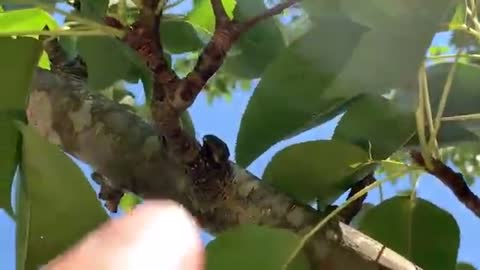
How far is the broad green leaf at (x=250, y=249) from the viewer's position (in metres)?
0.40

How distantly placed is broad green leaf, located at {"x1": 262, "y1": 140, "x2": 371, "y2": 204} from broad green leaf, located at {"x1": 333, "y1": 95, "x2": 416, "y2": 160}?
0.01 m

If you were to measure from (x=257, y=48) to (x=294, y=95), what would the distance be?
87mm

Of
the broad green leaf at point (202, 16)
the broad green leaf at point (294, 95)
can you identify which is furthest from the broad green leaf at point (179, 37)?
A: the broad green leaf at point (294, 95)

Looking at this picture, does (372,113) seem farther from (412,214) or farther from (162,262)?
(162,262)

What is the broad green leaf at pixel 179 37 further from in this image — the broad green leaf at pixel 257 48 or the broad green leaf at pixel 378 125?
the broad green leaf at pixel 378 125

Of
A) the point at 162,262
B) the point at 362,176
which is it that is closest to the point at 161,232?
the point at 162,262

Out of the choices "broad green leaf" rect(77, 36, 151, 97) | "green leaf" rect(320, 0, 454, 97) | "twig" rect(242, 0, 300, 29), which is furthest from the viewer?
"broad green leaf" rect(77, 36, 151, 97)

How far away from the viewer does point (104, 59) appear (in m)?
0.54

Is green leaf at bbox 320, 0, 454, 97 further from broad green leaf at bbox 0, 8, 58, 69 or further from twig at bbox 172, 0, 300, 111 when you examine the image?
broad green leaf at bbox 0, 8, 58, 69

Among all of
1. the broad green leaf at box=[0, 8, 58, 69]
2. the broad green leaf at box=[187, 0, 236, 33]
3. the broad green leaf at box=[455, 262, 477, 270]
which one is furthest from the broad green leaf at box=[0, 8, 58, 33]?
the broad green leaf at box=[455, 262, 477, 270]

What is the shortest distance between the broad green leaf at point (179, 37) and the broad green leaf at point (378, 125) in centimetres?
14

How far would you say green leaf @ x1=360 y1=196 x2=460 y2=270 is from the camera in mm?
469

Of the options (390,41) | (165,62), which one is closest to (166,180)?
(165,62)

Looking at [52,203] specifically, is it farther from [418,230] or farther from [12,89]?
[418,230]
